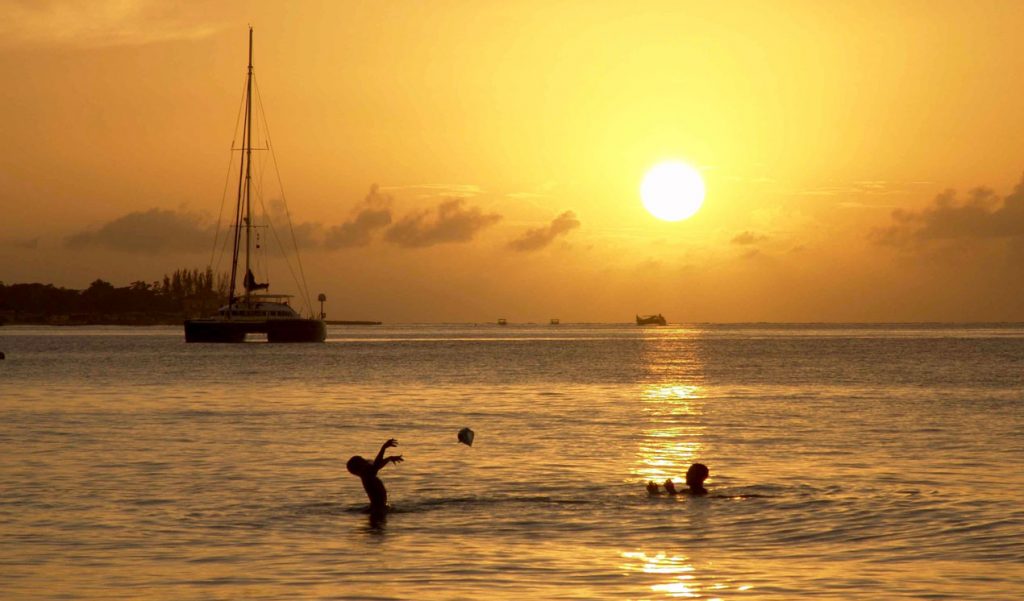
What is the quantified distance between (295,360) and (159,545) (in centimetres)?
10579

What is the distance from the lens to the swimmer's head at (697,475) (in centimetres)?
2764

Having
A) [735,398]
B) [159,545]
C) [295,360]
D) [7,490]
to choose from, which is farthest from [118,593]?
[295,360]

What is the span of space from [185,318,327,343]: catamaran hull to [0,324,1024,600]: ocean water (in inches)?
3536

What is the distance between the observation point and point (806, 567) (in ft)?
64.2

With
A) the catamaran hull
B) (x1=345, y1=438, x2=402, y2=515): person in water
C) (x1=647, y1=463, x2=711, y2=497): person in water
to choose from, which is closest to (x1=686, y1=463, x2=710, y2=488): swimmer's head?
(x1=647, y1=463, x2=711, y2=497): person in water

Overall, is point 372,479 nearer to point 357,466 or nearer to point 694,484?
point 357,466

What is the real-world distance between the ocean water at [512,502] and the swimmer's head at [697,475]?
0.73 m

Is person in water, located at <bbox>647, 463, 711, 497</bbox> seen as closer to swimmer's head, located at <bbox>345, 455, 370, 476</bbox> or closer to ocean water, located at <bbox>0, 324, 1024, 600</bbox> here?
ocean water, located at <bbox>0, 324, 1024, 600</bbox>

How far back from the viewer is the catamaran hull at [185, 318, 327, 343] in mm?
153125

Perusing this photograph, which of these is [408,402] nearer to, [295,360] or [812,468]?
[812,468]

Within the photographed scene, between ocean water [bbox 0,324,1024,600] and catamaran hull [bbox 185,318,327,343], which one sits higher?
catamaran hull [bbox 185,318,327,343]

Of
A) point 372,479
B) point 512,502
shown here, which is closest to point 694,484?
point 512,502

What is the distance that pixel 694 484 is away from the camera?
1097 inches

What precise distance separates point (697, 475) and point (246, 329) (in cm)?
12970
